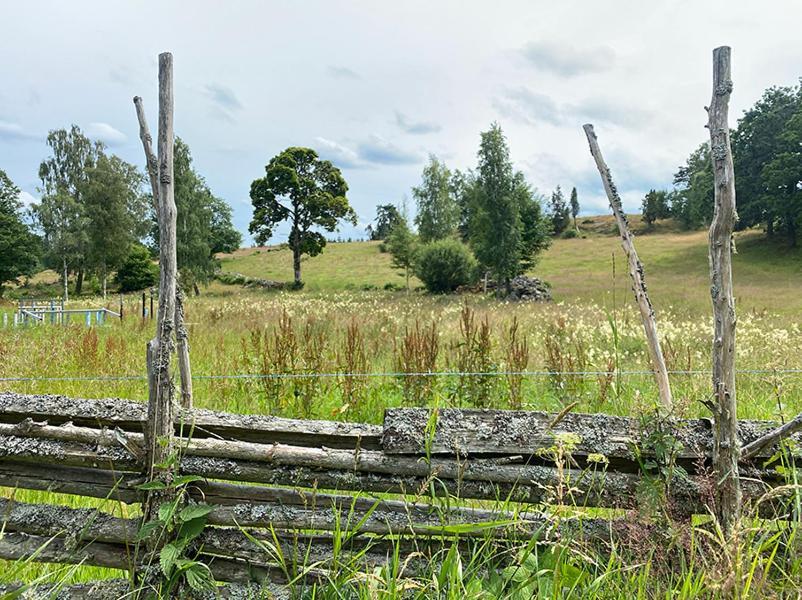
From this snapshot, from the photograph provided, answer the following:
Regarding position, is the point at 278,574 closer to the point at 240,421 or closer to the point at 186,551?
the point at 186,551

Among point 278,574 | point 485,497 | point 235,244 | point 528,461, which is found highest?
point 235,244

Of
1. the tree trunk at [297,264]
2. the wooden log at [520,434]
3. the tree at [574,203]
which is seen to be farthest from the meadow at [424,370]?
the tree at [574,203]

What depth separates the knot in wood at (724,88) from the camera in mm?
2289

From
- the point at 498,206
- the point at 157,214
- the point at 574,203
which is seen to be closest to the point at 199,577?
the point at 157,214

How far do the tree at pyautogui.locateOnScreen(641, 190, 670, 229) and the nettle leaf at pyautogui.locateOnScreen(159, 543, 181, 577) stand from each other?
243 feet

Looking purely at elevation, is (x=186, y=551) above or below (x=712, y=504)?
below

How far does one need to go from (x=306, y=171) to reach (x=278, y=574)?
46525 millimetres

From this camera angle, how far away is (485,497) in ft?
8.07

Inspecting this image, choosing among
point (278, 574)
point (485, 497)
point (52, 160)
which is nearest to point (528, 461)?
point (485, 497)

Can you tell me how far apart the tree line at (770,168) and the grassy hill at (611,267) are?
272cm

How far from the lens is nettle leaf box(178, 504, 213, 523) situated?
220 centimetres

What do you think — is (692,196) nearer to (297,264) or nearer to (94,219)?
(297,264)

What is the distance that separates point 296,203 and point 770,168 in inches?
1645

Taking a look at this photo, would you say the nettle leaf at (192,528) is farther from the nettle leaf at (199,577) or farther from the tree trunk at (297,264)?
the tree trunk at (297,264)
